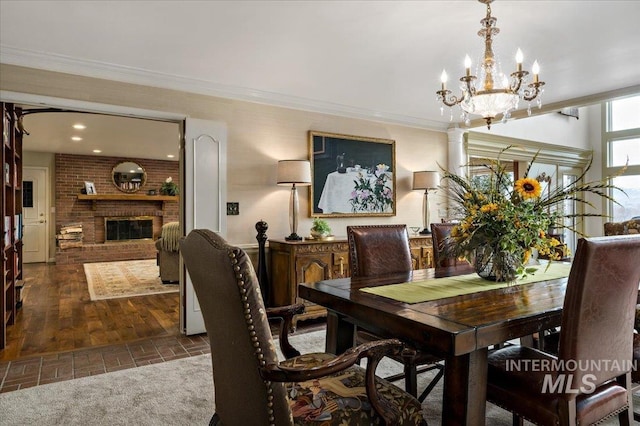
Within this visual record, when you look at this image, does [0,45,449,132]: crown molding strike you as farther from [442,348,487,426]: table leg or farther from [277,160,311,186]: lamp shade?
[442,348,487,426]: table leg

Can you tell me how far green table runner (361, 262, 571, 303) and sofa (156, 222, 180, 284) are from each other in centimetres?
440

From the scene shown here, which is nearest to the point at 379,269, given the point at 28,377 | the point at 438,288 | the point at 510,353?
the point at 438,288

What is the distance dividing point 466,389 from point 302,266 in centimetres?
253

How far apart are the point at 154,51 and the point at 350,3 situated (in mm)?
1593

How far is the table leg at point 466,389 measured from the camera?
1.47 metres

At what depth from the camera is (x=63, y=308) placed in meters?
4.63

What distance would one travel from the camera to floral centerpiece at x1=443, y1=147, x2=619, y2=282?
2.02m

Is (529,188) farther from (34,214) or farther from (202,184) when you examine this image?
(34,214)

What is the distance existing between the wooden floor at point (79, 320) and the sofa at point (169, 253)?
773 millimetres

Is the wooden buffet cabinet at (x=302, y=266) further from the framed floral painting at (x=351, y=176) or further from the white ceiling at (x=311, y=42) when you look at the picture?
the white ceiling at (x=311, y=42)

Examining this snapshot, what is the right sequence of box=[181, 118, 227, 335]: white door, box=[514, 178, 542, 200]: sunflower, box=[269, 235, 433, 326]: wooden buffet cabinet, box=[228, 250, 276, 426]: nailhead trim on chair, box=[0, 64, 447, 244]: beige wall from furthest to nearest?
box=[269, 235, 433, 326]: wooden buffet cabinet < box=[181, 118, 227, 335]: white door < box=[0, 64, 447, 244]: beige wall < box=[514, 178, 542, 200]: sunflower < box=[228, 250, 276, 426]: nailhead trim on chair

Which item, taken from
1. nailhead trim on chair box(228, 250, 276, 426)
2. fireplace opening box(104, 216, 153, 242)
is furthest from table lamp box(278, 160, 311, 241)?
fireplace opening box(104, 216, 153, 242)

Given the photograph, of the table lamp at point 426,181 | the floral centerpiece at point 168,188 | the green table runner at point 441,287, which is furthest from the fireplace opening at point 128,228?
the green table runner at point 441,287

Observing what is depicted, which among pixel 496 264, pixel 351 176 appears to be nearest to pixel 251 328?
pixel 496 264
